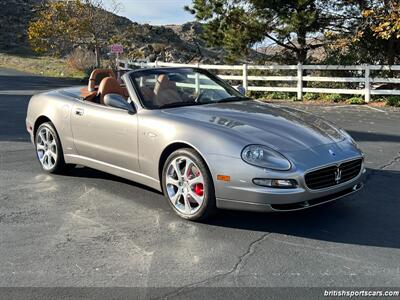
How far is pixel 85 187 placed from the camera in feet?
20.9

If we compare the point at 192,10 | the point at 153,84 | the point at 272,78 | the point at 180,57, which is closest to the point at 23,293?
the point at 153,84

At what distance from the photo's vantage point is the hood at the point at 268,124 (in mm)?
4793

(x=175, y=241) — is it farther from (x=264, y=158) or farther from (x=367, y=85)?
(x=367, y=85)

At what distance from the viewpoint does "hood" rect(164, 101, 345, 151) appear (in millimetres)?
4793

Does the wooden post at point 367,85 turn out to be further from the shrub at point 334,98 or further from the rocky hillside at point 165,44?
the rocky hillside at point 165,44

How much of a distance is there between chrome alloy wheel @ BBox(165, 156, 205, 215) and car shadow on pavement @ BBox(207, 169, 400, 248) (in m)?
0.26

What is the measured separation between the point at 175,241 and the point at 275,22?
49.1 ft

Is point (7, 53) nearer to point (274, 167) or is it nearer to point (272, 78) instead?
point (272, 78)

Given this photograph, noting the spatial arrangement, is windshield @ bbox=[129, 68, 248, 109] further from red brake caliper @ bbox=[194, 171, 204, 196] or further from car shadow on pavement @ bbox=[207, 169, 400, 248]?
car shadow on pavement @ bbox=[207, 169, 400, 248]

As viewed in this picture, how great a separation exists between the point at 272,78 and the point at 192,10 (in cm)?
406

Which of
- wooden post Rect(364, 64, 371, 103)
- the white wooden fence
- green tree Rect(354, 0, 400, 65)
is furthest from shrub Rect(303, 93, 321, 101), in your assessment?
green tree Rect(354, 0, 400, 65)

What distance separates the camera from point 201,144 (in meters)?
4.84

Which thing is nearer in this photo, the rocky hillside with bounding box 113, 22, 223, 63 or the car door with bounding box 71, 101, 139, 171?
the car door with bounding box 71, 101, 139, 171

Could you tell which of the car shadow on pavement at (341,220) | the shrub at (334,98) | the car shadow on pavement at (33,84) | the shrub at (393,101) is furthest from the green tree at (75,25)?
the car shadow on pavement at (341,220)
